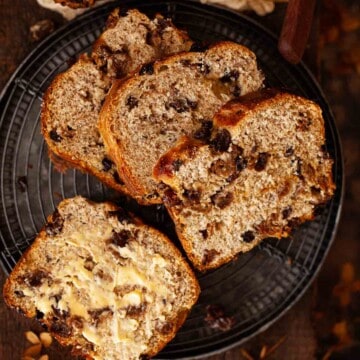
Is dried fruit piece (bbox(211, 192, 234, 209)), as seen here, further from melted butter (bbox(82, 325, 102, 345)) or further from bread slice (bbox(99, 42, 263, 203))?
melted butter (bbox(82, 325, 102, 345))

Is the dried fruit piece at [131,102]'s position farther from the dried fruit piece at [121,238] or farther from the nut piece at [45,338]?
the nut piece at [45,338]

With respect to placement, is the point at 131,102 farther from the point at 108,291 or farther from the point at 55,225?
the point at 108,291

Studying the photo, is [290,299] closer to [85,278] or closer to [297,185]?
[297,185]

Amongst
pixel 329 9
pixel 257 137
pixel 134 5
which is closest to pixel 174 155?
pixel 257 137

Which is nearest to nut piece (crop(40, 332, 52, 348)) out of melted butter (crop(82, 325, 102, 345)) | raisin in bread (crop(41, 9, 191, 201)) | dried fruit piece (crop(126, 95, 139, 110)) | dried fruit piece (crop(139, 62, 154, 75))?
melted butter (crop(82, 325, 102, 345))

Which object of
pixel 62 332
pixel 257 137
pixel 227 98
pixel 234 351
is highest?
pixel 227 98
